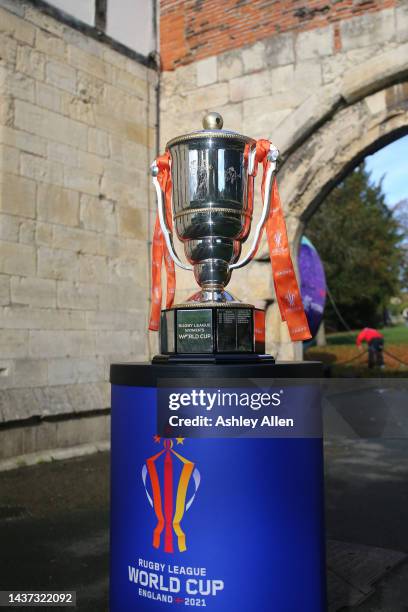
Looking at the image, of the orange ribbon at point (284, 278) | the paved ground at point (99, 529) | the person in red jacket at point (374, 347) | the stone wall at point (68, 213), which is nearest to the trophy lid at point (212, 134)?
the orange ribbon at point (284, 278)

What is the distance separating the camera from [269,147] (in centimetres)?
207

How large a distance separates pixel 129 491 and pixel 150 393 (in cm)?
30

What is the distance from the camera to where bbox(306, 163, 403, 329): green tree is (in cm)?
2142

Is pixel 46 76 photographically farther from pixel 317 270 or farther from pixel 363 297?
pixel 363 297

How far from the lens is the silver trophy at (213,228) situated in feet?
6.03

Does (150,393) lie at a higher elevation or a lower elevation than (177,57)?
lower

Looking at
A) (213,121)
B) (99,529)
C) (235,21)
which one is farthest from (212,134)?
(235,21)

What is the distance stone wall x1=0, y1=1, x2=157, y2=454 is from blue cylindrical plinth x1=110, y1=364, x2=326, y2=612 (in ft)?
10.9

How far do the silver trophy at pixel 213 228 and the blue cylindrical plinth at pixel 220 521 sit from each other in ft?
0.81

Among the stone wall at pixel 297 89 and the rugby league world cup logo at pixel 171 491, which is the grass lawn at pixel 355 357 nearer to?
the stone wall at pixel 297 89

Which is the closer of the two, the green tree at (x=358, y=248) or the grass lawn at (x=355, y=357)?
the grass lawn at (x=355, y=357)

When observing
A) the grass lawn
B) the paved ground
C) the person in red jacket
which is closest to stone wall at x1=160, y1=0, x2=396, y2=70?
the paved ground

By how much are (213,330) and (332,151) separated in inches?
169

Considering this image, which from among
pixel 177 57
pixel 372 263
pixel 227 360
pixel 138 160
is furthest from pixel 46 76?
pixel 372 263
